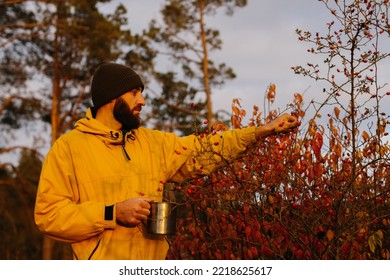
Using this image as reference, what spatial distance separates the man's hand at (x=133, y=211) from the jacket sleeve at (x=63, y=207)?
7 centimetres

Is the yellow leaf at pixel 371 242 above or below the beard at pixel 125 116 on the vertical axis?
below

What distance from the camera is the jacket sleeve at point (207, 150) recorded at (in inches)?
166

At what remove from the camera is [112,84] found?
168 inches

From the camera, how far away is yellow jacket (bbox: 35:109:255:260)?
151 inches

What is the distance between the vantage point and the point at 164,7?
21203 millimetres

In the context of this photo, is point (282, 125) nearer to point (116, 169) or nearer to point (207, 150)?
point (207, 150)

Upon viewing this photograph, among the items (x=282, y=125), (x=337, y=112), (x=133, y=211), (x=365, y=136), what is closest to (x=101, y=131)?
(x=133, y=211)

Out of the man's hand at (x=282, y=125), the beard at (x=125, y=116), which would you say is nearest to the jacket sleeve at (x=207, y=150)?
the man's hand at (x=282, y=125)

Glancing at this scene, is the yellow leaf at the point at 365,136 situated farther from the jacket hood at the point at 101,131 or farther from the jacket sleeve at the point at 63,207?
the jacket sleeve at the point at 63,207

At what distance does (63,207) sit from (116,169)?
38 centimetres

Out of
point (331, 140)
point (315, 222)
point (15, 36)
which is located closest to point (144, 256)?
point (315, 222)

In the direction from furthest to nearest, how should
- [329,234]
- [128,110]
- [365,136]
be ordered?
[365,136] → [128,110] → [329,234]

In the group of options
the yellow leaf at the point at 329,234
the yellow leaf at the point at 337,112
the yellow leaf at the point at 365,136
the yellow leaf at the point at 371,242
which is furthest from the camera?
the yellow leaf at the point at 337,112
